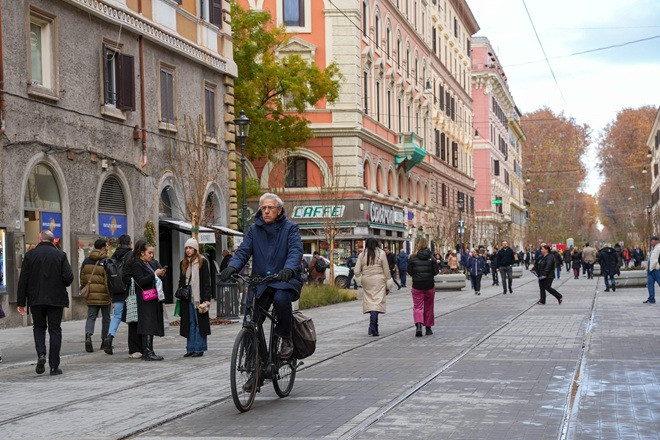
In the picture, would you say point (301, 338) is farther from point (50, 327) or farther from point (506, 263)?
point (506, 263)

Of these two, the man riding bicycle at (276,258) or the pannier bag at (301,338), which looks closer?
the man riding bicycle at (276,258)

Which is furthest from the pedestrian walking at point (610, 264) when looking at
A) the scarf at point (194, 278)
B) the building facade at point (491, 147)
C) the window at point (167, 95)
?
the building facade at point (491, 147)

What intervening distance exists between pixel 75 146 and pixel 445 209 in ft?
169

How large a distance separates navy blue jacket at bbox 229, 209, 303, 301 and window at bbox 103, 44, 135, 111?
16.8m

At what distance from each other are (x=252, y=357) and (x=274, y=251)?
1.01 m

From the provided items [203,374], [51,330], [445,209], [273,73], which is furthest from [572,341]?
[445,209]

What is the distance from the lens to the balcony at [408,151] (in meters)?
58.1

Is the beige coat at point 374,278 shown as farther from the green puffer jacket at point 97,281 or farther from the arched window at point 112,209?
the arched window at point 112,209

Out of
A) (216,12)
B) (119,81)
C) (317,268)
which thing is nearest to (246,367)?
(119,81)

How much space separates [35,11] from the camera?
23.2 meters

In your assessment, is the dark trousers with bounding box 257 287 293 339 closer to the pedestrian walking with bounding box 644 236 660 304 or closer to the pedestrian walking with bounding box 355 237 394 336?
the pedestrian walking with bounding box 355 237 394 336

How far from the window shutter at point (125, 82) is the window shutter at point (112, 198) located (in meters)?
1.77

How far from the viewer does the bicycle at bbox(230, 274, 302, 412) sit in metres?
9.84

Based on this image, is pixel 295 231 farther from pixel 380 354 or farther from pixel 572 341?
pixel 572 341
